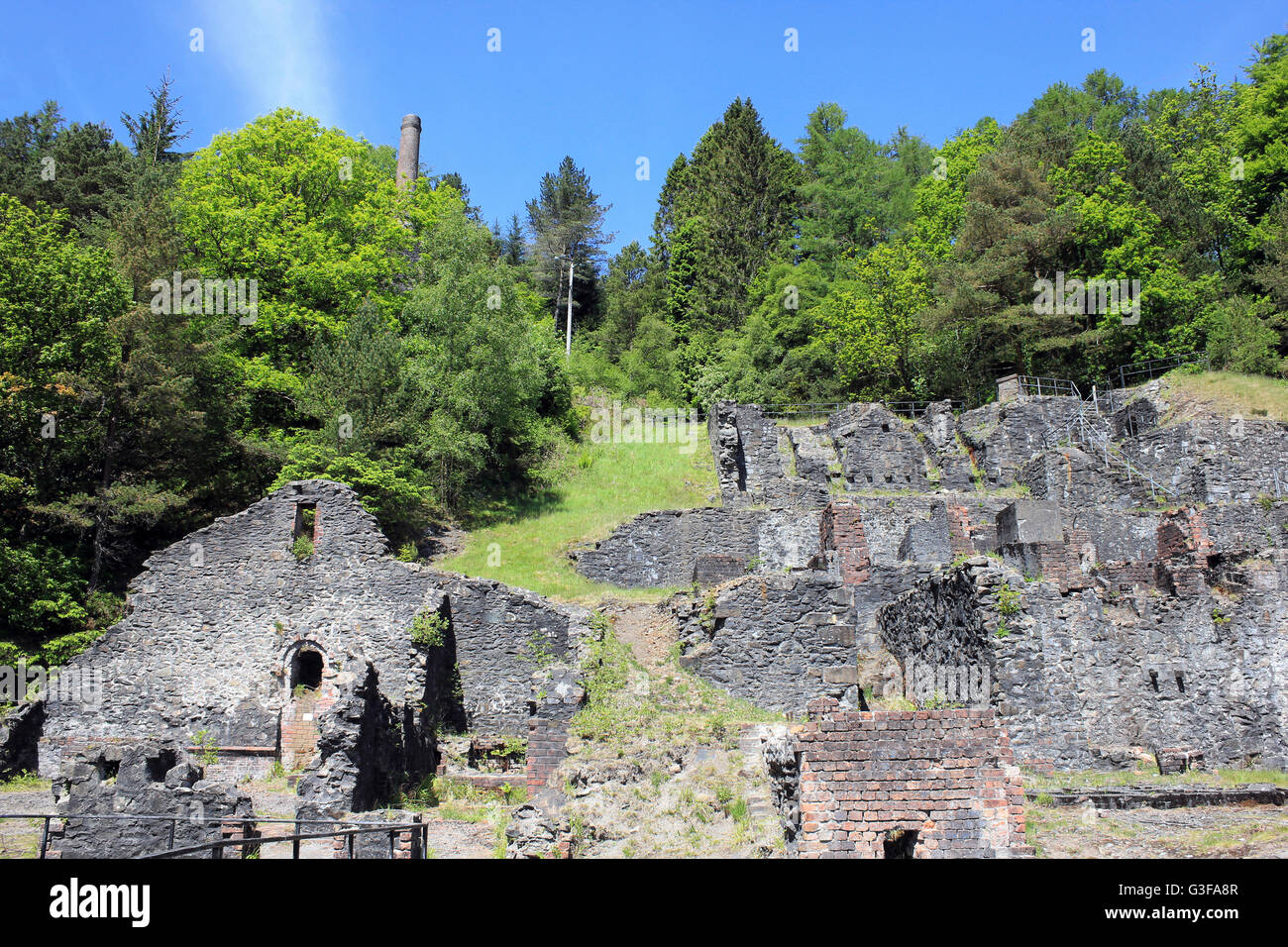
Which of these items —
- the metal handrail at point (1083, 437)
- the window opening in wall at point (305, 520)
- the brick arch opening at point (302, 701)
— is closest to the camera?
the brick arch opening at point (302, 701)

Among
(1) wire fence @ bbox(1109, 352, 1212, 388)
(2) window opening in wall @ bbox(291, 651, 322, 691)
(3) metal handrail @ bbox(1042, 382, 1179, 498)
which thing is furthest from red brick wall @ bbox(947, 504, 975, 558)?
(1) wire fence @ bbox(1109, 352, 1212, 388)

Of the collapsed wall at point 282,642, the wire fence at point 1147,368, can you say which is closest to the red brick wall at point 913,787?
the collapsed wall at point 282,642

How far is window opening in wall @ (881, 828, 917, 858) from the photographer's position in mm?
7906

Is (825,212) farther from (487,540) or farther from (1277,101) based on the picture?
(487,540)

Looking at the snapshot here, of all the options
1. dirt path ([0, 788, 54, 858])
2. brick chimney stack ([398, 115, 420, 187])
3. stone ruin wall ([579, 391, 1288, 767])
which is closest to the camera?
dirt path ([0, 788, 54, 858])

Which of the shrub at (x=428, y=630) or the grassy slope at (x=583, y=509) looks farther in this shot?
the grassy slope at (x=583, y=509)

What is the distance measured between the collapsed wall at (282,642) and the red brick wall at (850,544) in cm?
547

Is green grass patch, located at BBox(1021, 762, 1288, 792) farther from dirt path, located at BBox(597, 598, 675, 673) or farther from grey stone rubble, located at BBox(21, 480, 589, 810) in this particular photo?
grey stone rubble, located at BBox(21, 480, 589, 810)

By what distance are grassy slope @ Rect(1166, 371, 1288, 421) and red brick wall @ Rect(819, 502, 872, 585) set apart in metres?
22.5

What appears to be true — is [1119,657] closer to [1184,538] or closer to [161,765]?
[1184,538]

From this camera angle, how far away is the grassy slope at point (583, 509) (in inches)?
1077

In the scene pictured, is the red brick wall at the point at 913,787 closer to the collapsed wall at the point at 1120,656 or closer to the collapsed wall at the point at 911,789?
the collapsed wall at the point at 911,789

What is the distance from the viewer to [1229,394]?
116ft

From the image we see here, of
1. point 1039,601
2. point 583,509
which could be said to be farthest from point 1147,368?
point 1039,601
